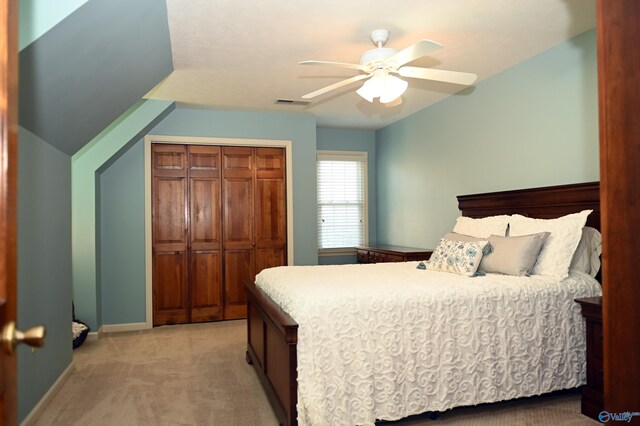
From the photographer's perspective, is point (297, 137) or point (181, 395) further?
point (297, 137)

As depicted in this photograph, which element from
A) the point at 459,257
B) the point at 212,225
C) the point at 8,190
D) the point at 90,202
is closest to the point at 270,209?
the point at 212,225

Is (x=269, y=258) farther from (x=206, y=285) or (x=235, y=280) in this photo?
(x=206, y=285)

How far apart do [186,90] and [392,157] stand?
2.96m

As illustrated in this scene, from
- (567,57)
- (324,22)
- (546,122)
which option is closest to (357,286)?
(324,22)

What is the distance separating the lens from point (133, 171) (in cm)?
500

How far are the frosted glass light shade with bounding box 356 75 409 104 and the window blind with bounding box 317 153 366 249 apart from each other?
3422 mm

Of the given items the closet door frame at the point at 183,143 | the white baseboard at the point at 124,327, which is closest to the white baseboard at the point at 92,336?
the white baseboard at the point at 124,327

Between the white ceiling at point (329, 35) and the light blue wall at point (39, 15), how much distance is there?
30.4 inches

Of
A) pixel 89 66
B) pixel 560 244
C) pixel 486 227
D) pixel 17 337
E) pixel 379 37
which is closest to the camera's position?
pixel 17 337

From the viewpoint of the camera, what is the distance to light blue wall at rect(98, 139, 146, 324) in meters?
4.91

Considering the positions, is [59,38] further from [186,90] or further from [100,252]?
[100,252]

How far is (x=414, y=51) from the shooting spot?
2506mm

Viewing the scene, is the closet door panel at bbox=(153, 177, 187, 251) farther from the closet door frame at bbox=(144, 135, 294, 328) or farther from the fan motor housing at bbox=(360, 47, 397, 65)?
the fan motor housing at bbox=(360, 47, 397, 65)

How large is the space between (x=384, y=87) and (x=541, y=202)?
167 centimetres
